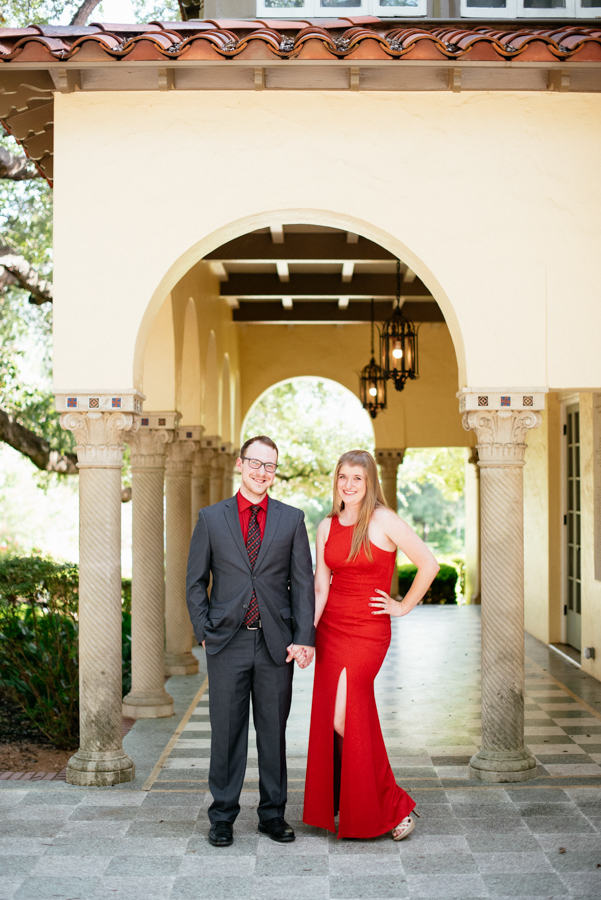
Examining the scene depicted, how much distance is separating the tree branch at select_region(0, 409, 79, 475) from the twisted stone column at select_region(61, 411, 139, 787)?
650cm

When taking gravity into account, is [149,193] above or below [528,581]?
above

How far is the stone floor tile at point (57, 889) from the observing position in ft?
13.7

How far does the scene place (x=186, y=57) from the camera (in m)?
5.78

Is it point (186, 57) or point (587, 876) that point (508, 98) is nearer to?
point (186, 57)

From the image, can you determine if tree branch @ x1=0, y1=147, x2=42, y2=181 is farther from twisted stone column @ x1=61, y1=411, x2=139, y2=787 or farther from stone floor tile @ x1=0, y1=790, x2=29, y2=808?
stone floor tile @ x1=0, y1=790, x2=29, y2=808

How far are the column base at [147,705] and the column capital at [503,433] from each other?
12.7ft

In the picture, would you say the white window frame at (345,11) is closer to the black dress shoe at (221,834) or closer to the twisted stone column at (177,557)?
the twisted stone column at (177,557)

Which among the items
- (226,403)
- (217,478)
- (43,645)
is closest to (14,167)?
(226,403)

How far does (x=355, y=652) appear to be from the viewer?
469 centimetres

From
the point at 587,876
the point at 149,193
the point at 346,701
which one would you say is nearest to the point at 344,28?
the point at 149,193

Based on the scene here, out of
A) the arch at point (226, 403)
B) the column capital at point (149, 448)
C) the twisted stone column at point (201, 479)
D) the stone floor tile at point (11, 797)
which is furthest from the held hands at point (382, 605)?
the arch at point (226, 403)

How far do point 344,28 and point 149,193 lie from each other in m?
1.72

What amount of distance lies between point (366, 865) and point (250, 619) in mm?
1317

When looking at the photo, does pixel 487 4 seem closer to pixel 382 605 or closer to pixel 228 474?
pixel 382 605
